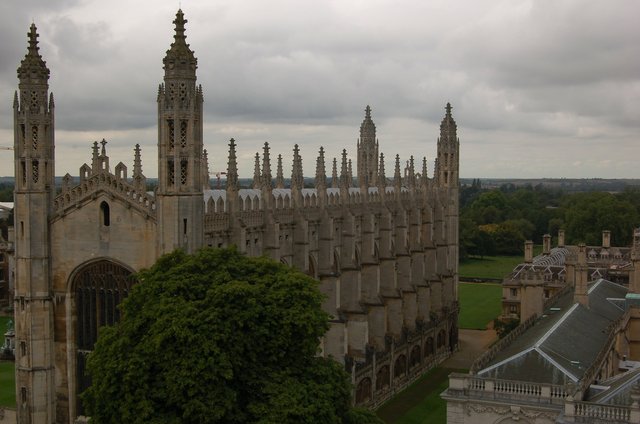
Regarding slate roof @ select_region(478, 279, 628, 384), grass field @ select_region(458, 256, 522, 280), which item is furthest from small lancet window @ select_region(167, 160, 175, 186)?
grass field @ select_region(458, 256, 522, 280)

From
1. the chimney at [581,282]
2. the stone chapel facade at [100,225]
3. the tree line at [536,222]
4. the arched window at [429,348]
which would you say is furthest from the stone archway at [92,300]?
the tree line at [536,222]

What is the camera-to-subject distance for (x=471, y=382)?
3172 cm

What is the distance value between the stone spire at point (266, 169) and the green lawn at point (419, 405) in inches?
614

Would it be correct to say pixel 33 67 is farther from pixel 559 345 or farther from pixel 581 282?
pixel 581 282

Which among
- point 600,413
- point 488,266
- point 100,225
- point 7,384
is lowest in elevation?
point 7,384

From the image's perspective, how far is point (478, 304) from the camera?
8925 cm

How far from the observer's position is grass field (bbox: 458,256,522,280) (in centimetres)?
11433

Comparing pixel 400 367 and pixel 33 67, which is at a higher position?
pixel 33 67

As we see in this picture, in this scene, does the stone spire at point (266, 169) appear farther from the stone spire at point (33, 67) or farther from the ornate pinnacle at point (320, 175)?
the stone spire at point (33, 67)

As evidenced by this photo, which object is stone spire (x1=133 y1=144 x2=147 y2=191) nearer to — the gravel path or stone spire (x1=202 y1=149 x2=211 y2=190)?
stone spire (x1=202 y1=149 x2=211 y2=190)

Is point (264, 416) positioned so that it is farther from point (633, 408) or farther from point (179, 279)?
point (633, 408)

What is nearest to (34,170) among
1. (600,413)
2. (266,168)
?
(266,168)

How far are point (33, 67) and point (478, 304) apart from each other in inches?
2447

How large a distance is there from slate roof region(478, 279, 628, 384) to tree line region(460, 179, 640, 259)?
6850 centimetres
